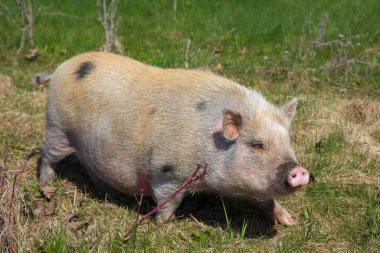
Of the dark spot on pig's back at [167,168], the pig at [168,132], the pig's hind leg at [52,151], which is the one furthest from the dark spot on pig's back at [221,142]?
the pig's hind leg at [52,151]

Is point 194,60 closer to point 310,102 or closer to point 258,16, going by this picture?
point 310,102

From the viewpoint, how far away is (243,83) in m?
7.09

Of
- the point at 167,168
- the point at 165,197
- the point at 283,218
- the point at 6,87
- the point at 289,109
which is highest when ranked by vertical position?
the point at 289,109

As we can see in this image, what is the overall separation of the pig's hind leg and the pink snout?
6.81ft

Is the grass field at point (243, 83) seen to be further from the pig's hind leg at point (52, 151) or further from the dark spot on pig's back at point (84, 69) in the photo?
the dark spot on pig's back at point (84, 69)

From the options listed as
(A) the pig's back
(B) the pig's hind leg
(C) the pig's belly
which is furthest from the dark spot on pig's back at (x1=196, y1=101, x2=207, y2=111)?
(B) the pig's hind leg

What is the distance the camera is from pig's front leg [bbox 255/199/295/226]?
4410 mm

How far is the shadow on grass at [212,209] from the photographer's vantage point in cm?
447

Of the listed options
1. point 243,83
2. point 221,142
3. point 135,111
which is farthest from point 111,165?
point 243,83

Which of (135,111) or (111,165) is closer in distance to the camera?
(135,111)

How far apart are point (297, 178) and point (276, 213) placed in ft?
2.70

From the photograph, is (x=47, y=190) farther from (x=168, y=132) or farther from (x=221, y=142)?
(x=221, y=142)

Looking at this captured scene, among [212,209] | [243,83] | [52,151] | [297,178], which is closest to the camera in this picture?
[297,178]

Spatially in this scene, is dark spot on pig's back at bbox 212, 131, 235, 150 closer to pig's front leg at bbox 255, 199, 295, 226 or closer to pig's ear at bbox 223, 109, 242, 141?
pig's ear at bbox 223, 109, 242, 141
